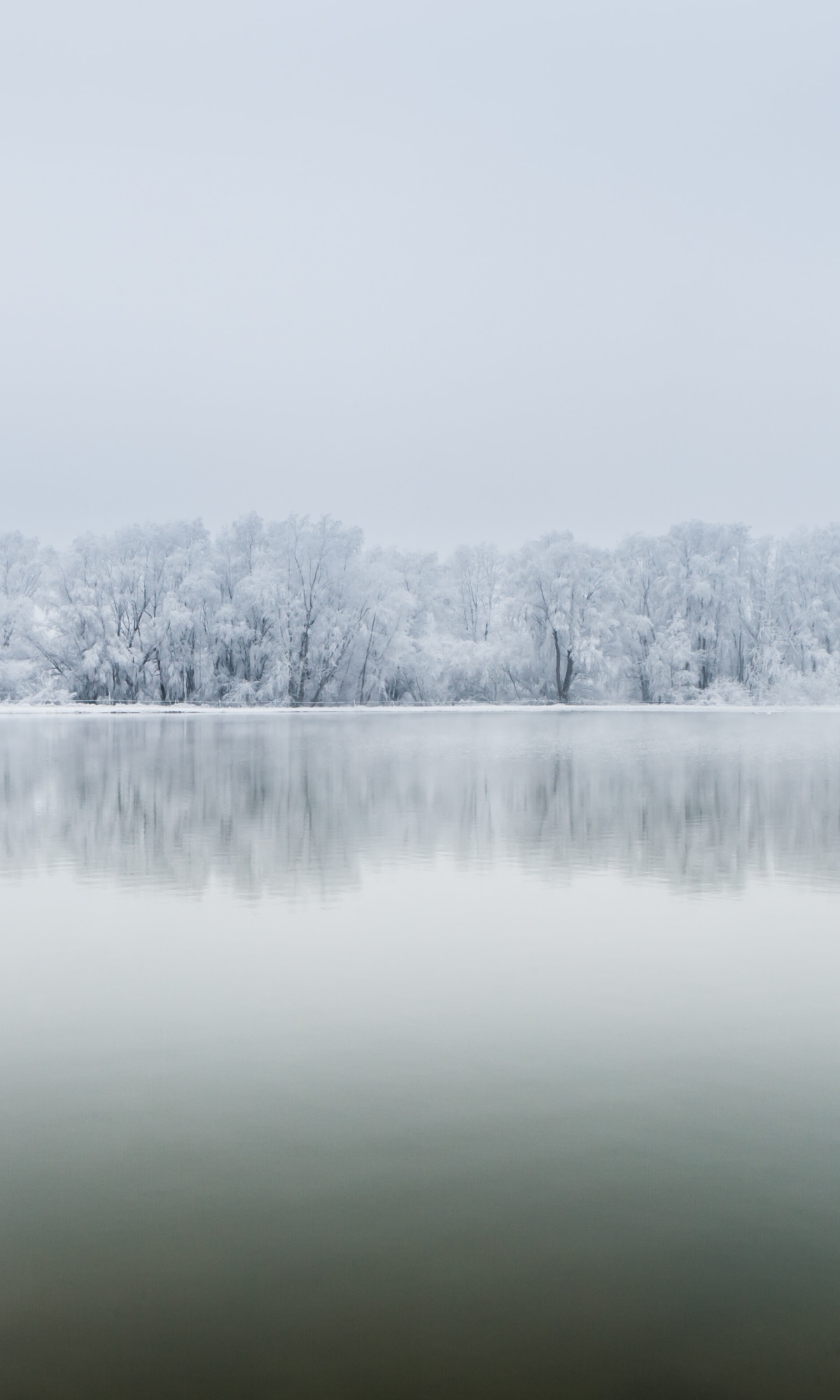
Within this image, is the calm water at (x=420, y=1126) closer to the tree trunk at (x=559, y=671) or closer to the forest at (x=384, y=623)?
the forest at (x=384, y=623)

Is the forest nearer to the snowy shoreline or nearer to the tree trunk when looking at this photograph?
the tree trunk

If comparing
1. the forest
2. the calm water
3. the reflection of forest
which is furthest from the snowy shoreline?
the calm water

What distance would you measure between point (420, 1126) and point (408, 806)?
15.1 meters

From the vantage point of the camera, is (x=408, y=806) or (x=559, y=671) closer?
(x=408, y=806)

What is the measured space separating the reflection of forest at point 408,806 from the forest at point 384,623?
1238 inches

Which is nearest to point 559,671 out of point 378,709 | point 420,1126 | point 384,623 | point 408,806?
point 384,623

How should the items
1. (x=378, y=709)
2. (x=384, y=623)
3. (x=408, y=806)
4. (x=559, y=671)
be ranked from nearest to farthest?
(x=408, y=806) < (x=384, y=623) < (x=378, y=709) < (x=559, y=671)

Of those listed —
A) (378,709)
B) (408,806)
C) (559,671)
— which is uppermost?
(559,671)

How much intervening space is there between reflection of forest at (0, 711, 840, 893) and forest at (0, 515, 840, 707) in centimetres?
3144

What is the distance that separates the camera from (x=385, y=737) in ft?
146

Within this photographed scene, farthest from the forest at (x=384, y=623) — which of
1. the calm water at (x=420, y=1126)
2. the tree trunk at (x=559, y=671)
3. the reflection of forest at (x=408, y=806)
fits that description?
the calm water at (x=420, y=1126)

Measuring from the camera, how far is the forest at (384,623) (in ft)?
243

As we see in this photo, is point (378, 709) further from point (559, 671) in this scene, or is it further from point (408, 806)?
point (408, 806)

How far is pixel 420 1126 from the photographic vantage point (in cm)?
608
